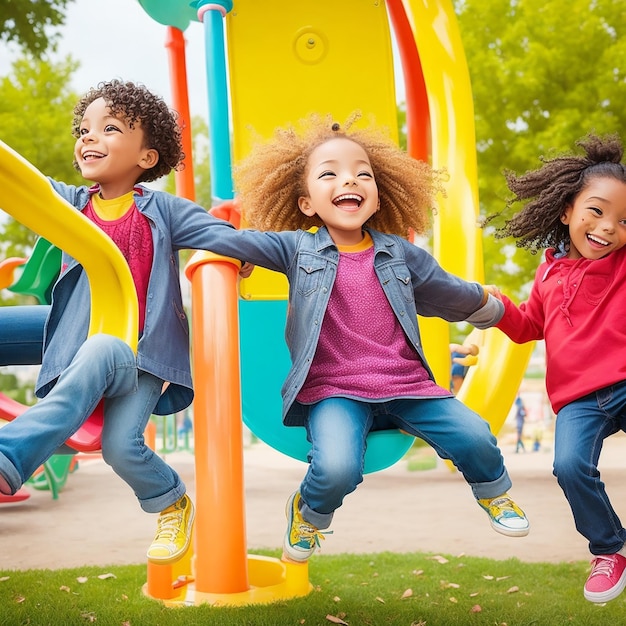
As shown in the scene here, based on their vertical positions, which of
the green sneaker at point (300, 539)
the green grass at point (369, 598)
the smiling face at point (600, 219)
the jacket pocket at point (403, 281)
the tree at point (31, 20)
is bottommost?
the green grass at point (369, 598)

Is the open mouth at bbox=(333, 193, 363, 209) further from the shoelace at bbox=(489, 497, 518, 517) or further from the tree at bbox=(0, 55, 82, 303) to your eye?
the tree at bbox=(0, 55, 82, 303)

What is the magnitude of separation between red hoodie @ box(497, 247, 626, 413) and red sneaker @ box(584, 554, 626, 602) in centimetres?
49

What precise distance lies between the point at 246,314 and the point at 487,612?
1.72 metres

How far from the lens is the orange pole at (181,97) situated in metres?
3.82

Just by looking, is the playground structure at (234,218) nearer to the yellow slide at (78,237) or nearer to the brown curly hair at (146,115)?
the yellow slide at (78,237)

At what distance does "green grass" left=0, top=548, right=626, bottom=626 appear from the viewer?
3418mm

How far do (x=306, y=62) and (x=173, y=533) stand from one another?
8.76 ft

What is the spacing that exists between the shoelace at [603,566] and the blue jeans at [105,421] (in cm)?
131

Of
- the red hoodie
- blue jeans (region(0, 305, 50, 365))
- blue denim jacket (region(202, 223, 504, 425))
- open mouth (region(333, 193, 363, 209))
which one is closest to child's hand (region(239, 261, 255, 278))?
blue denim jacket (region(202, 223, 504, 425))

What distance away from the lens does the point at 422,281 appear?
2.87 metres

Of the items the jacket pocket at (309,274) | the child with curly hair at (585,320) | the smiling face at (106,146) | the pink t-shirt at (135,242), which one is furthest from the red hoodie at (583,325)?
the smiling face at (106,146)

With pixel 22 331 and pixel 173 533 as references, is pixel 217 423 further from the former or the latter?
pixel 22 331

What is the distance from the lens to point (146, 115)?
9.25ft

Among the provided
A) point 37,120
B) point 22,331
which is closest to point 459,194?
point 22,331
